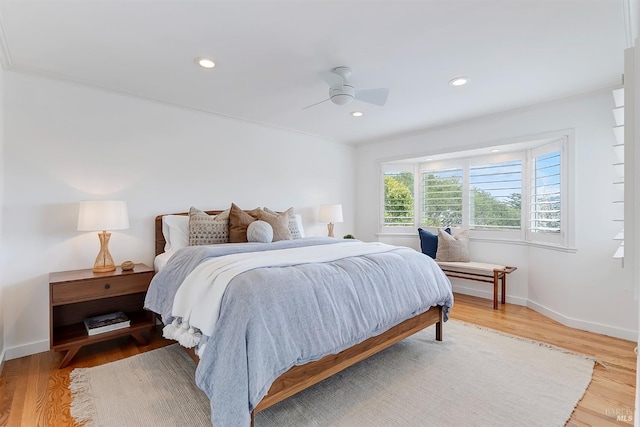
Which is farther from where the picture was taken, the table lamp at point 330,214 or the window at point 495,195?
the table lamp at point 330,214

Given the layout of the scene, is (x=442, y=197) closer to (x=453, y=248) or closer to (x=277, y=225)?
(x=453, y=248)

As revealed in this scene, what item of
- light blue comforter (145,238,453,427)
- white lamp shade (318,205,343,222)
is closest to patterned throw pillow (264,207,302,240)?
white lamp shade (318,205,343,222)

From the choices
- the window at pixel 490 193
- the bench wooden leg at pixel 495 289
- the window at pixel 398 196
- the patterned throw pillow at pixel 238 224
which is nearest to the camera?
the patterned throw pillow at pixel 238 224

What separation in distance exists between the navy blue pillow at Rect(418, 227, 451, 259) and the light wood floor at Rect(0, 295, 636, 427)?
124 cm

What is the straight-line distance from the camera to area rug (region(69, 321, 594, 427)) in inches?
70.2

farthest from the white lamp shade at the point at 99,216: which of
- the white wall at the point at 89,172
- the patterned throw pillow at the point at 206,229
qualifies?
the patterned throw pillow at the point at 206,229

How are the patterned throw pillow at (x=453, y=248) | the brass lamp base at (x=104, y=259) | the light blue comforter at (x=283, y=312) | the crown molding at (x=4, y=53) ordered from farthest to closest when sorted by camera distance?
the patterned throw pillow at (x=453, y=248) < the brass lamp base at (x=104, y=259) < the crown molding at (x=4, y=53) < the light blue comforter at (x=283, y=312)

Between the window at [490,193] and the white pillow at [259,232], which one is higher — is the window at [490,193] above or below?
above

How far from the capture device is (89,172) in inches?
114

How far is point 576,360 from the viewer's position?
96.8 inches

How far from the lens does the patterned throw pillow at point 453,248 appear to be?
4.36 meters

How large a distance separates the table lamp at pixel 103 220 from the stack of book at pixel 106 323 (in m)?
0.42

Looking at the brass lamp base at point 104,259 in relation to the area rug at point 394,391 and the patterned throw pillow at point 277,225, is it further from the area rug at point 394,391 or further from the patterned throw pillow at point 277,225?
the patterned throw pillow at point 277,225

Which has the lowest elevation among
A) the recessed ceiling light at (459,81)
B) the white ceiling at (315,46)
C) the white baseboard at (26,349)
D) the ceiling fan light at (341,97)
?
the white baseboard at (26,349)
